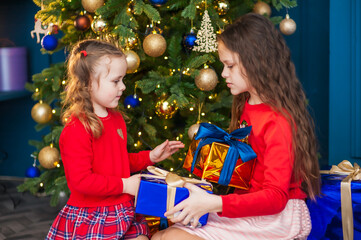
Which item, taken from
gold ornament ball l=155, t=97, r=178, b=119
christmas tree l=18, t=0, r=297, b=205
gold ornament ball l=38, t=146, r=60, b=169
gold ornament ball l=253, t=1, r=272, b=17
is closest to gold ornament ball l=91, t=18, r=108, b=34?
christmas tree l=18, t=0, r=297, b=205

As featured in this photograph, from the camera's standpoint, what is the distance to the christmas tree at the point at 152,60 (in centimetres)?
219

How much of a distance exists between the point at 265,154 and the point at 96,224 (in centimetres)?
63

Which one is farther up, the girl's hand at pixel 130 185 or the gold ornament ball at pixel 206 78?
the gold ornament ball at pixel 206 78

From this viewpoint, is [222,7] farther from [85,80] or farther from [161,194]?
[161,194]

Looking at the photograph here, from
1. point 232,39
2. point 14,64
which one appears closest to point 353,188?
point 232,39

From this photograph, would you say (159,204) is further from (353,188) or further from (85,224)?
(353,188)

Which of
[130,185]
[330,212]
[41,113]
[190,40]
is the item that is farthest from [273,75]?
[41,113]

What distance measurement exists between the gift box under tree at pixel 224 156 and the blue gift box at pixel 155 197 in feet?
0.56

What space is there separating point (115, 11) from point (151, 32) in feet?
0.72

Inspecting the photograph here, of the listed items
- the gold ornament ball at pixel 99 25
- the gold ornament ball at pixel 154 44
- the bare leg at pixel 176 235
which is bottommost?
the bare leg at pixel 176 235

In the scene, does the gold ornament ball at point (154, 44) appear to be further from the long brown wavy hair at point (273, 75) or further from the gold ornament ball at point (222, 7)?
the long brown wavy hair at point (273, 75)

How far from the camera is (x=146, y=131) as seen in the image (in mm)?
2441

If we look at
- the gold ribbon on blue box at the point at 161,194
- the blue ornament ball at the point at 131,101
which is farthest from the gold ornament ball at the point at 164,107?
the gold ribbon on blue box at the point at 161,194

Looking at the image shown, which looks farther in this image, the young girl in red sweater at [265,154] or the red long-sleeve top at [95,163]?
the red long-sleeve top at [95,163]
